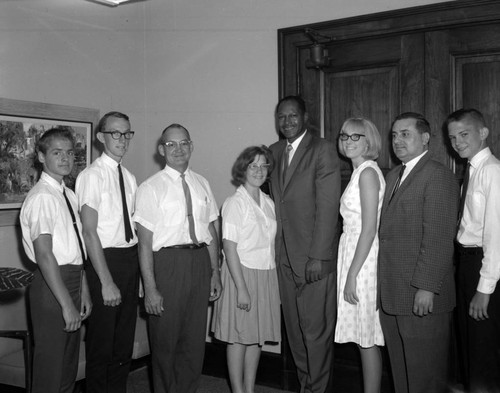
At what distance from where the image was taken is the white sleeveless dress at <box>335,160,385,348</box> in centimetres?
302

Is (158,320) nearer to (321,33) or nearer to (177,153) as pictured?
(177,153)

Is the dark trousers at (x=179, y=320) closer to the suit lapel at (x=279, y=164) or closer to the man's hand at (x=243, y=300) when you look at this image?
the man's hand at (x=243, y=300)

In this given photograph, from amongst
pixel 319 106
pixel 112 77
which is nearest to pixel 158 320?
pixel 319 106

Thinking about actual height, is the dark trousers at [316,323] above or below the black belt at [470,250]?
below

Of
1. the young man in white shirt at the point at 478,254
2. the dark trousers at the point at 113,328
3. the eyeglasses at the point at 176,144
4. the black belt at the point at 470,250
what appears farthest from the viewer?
the eyeglasses at the point at 176,144

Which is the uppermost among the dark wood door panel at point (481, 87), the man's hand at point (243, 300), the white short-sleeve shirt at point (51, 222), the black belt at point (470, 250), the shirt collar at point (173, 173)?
the dark wood door panel at point (481, 87)

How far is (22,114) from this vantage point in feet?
11.7

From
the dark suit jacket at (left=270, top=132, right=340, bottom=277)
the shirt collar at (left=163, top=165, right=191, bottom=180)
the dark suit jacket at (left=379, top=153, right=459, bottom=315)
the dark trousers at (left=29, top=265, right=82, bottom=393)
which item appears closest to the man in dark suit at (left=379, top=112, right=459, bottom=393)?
the dark suit jacket at (left=379, top=153, right=459, bottom=315)

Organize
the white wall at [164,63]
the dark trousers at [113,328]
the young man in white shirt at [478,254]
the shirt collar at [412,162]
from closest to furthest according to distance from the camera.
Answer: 1. the young man in white shirt at [478,254]
2. the shirt collar at [412,162]
3. the dark trousers at [113,328]
4. the white wall at [164,63]

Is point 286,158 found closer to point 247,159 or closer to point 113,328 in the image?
point 247,159

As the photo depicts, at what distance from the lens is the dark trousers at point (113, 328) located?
10.1ft

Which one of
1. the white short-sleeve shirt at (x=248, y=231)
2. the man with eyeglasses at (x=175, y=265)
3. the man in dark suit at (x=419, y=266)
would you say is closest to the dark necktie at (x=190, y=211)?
the man with eyeglasses at (x=175, y=265)

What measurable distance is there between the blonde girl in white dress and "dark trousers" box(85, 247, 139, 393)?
1.18 meters

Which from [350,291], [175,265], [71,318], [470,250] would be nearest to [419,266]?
[470,250]
